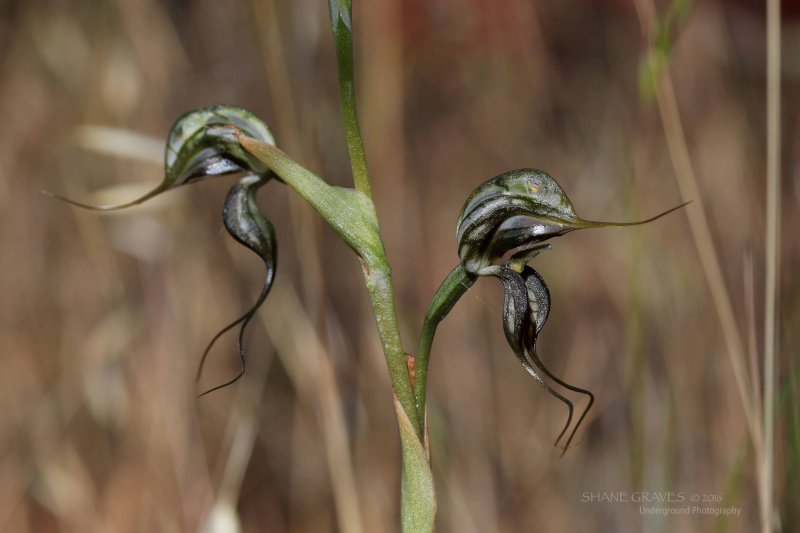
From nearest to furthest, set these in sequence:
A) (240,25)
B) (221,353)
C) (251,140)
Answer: (251,140) < (221,353) < (240,25)

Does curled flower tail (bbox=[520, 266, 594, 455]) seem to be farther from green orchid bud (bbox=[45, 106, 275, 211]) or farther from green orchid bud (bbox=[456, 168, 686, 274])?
green orchid bud (bbox=[45, 106, 275, 211])

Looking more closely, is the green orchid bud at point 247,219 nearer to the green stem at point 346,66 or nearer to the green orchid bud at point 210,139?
the green orchid bud at point 210,139

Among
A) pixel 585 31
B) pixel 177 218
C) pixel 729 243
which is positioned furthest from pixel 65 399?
pixel 585 31

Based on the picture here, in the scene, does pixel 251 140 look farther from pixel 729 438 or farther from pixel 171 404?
pixel 729 438

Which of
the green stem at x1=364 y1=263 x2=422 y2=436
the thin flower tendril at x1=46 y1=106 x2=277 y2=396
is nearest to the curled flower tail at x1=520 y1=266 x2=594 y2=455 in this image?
the green stem at x1=364 y1=263 x2=422 y2=436

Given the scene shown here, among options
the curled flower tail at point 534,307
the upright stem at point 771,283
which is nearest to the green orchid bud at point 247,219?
the curled flower tail at point 534,307
